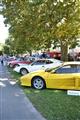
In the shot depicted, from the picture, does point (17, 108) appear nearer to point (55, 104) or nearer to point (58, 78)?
point (55, 104)

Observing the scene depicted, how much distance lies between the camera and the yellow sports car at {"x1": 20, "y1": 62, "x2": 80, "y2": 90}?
15406 millimetres

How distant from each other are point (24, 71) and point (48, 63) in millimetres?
2293

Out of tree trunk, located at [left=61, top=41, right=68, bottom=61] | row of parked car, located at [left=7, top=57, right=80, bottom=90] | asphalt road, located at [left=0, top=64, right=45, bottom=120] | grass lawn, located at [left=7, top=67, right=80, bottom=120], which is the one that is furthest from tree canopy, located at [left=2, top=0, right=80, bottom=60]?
asphalt road, located at [left=0, top=64, right=45, bottom=120]

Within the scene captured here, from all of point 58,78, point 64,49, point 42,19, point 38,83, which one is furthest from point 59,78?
point 64,49

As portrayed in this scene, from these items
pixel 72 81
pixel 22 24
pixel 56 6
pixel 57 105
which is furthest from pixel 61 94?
pixel 22 24

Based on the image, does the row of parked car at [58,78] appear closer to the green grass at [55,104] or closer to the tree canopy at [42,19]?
the green grass at [55,104]

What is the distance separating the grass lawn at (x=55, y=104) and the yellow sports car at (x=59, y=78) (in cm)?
51

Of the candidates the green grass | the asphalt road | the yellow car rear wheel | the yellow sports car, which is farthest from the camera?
the yellow car rear wheel

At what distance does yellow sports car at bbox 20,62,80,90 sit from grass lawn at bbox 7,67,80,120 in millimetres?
507

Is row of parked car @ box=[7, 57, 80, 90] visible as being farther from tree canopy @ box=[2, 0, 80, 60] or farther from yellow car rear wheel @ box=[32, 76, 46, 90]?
tree canopy @ box=[2, 0, 80, 60]

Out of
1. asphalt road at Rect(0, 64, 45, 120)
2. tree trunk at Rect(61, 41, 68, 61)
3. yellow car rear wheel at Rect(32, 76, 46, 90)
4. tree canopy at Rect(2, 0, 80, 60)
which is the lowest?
asphalt road at Rect(0, 64, 45, 120)

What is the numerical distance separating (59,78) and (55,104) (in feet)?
13.0

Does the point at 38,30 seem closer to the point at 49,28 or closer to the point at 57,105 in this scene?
the point at 49,28

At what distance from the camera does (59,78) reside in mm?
15625
